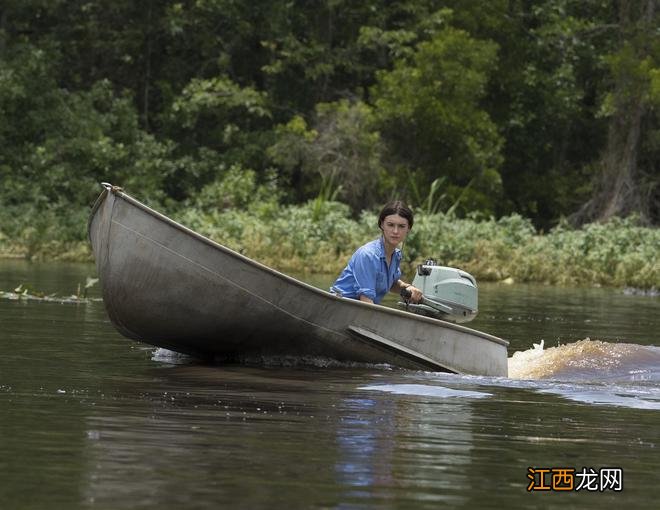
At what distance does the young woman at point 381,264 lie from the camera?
10828mm

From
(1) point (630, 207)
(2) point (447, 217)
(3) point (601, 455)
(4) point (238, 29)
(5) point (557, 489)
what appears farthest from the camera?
(4) point (238, 29)

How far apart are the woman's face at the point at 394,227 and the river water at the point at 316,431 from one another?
0.96 m

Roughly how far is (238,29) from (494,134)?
21.0ft

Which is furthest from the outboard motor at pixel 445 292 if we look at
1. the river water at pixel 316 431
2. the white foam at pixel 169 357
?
the white foam at pixel 169 357

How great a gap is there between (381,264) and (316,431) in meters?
3.37

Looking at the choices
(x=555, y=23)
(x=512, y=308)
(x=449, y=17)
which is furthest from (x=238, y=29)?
(x=512, y=308)

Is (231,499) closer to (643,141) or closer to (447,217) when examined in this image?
(447,217)

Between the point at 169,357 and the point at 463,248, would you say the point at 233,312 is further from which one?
the point at 463,248

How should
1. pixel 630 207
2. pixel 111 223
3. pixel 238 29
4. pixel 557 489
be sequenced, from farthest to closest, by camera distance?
pixel 238 29 → pixel 630 207 → pixel 111 223 → pixel 557 489

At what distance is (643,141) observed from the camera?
33.5 m

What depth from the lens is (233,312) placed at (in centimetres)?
1077

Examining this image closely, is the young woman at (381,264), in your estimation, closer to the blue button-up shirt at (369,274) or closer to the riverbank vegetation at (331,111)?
the blue button-up shirt at (369,274)

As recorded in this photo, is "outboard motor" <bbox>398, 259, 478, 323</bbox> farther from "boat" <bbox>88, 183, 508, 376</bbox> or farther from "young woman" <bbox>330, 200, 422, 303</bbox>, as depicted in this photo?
"boat" <bbox>88, 183, 508, 376</bbox>

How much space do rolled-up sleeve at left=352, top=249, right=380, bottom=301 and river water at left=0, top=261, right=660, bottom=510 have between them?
584 millimetres
